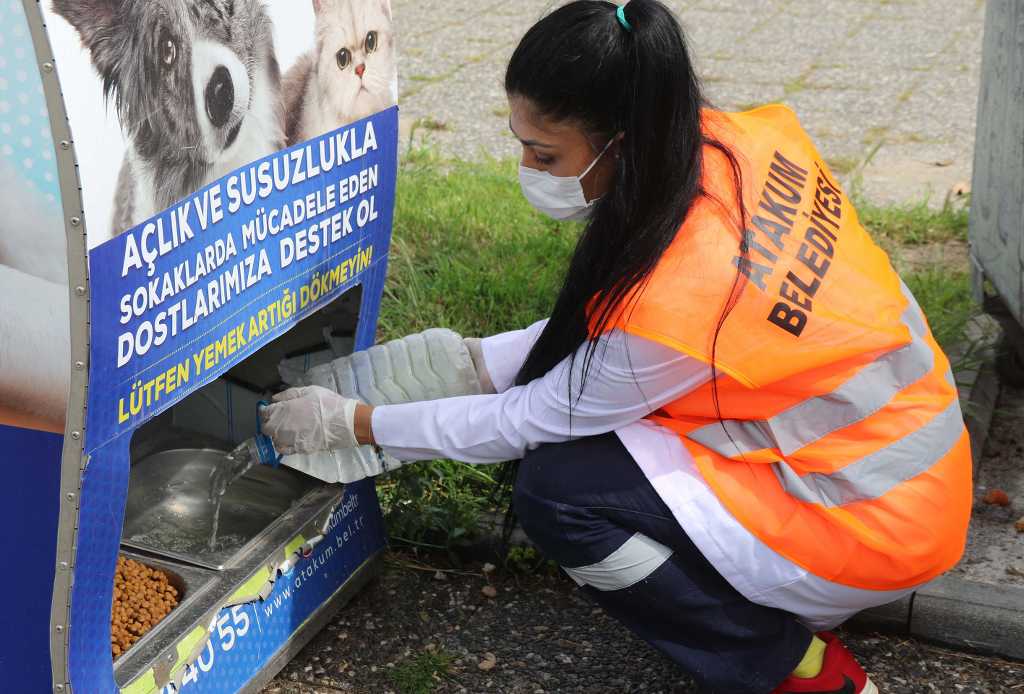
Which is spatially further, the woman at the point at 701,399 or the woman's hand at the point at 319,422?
the woman's hand at the point at 319,422

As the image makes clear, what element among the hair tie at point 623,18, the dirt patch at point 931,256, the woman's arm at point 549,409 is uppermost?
the hair tie at point 623,18

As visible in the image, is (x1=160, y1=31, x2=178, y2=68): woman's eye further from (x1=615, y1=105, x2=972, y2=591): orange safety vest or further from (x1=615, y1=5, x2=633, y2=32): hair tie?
(x1=615, y1=105, x2=972, y2=591): orange safety vest

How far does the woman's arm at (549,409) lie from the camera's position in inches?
74.0

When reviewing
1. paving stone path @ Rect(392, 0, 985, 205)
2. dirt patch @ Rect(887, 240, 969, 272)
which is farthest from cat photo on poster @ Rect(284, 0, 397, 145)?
paving stone path @ Rect(392, 0, 985, 205)

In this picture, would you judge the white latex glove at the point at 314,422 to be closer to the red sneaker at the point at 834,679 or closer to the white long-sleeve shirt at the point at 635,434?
the white long-sleeve shirt at the point at 635,434

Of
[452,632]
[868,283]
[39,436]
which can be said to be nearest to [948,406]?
[868,283]

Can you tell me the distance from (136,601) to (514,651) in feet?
2.38

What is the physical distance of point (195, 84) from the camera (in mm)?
1686

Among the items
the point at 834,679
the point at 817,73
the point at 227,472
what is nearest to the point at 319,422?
the point at 227,472

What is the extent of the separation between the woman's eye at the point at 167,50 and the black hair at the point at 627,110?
51 centimetres

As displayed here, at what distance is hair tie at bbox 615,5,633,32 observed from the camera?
1787mm

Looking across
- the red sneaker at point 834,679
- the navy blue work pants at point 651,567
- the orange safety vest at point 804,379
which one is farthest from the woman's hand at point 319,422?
the red sneaker at point 834,679

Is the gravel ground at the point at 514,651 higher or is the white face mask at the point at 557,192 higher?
the white face mask at the point at 557,192

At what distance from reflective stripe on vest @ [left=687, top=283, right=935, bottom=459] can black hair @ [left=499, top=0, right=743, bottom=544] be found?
8.0 inches
